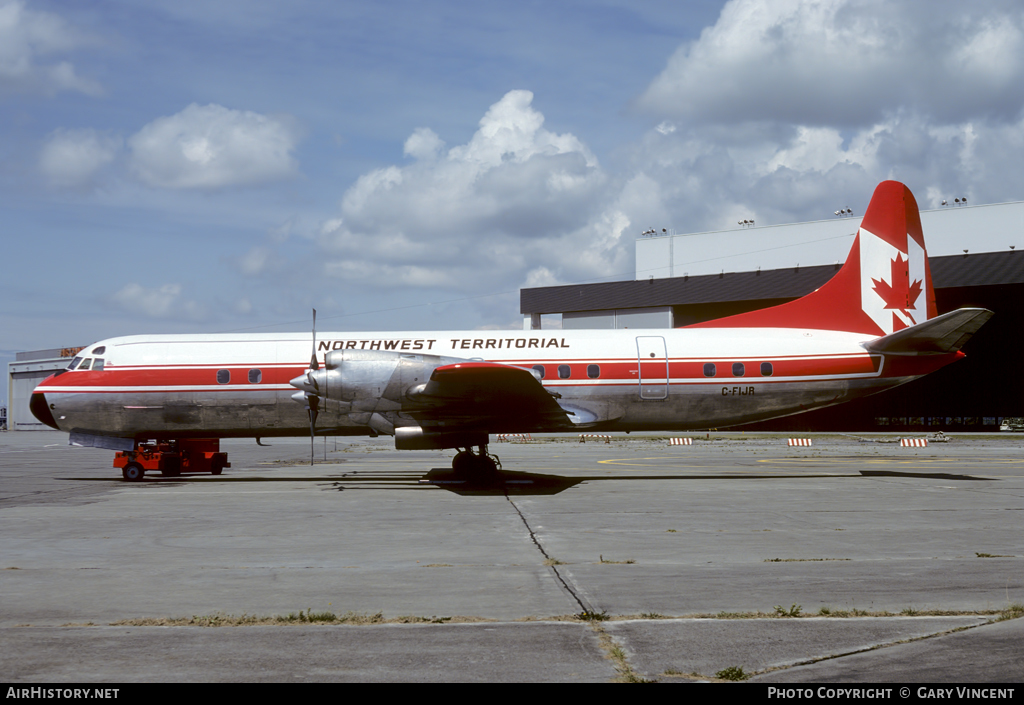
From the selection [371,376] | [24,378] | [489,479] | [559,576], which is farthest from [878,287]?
[24,378]

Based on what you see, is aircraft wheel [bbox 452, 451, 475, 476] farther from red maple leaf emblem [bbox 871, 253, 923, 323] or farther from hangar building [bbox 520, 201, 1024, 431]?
hangar building [bbox 520, 201, 1024, 431]

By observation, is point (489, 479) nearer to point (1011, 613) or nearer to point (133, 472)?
point (133, 472)

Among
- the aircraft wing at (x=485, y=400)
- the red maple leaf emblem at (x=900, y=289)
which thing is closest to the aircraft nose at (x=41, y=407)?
the aircraft wing at (x=485, y=400)

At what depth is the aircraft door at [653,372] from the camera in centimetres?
2038

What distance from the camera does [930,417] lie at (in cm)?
6644

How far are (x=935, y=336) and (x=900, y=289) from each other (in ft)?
8.76

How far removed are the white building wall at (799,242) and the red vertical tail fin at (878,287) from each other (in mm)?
39174

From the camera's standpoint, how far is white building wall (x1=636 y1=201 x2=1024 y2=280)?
186 feet

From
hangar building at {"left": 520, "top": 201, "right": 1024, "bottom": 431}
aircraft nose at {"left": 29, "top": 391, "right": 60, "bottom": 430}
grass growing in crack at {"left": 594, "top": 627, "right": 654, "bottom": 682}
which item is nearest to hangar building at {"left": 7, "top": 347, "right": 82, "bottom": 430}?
hangar building at {"left": 520, "top": 201, "right": 1024, "bottom": 431}

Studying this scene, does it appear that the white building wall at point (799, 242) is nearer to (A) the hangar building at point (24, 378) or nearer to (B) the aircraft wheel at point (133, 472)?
(B) the aircraft wheel at point (133, 472)

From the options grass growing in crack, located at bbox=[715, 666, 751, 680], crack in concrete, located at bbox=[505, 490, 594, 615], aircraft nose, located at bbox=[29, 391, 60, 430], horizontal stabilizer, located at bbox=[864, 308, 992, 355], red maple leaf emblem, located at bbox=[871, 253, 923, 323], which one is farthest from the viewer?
red maple leaf emblem, located at bbox=[871, 253, 923, 323]

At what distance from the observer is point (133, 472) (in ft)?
70.5

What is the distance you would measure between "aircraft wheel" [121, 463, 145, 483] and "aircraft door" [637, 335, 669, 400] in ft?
44.2

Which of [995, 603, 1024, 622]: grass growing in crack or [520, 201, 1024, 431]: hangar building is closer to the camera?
[995, 603, 1024, 622]: grass growing in crack
